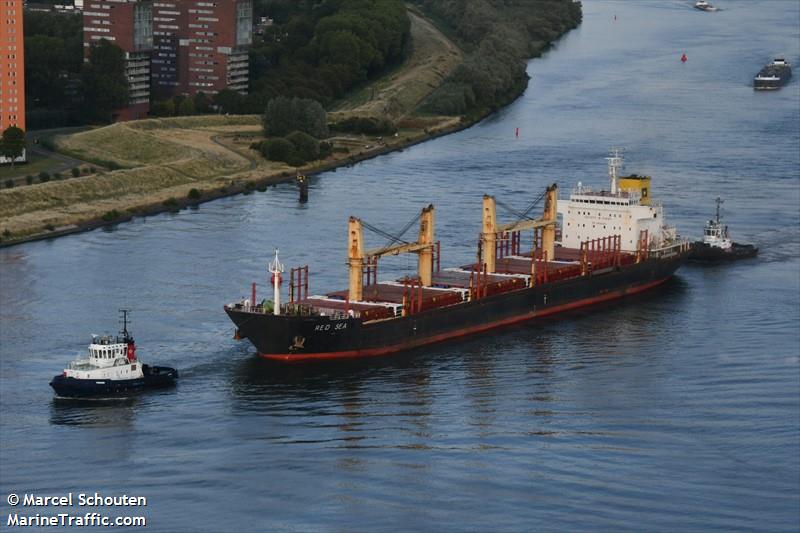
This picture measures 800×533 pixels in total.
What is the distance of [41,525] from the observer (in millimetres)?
33250

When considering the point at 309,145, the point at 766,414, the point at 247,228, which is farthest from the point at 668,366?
the point at 309,145

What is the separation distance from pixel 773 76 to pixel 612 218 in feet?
146

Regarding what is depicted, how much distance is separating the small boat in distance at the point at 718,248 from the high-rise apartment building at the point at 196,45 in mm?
38620

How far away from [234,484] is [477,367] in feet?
35.6

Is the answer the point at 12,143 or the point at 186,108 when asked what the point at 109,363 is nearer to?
the point at 12,143

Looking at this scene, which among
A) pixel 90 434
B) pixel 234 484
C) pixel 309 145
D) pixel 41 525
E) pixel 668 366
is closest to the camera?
pixel 41 525

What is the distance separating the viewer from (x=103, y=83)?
8619 cm

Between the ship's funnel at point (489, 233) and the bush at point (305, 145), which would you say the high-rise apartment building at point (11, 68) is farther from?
the ship's funnel at point (489, 233)

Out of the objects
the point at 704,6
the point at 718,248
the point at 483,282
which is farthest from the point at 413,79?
the point at 704,6

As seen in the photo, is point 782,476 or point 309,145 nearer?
point 782,476

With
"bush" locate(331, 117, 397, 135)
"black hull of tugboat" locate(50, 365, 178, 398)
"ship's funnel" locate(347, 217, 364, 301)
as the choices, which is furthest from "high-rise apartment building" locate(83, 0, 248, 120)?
"black hull of tugboat" locate(50, 365, 178, 398)

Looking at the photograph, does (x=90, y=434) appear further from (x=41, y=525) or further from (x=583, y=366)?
(x=583, y=366)

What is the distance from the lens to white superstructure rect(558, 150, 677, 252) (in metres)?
57.2

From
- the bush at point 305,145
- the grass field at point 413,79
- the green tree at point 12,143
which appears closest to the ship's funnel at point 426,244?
the green tree at point 12,143
